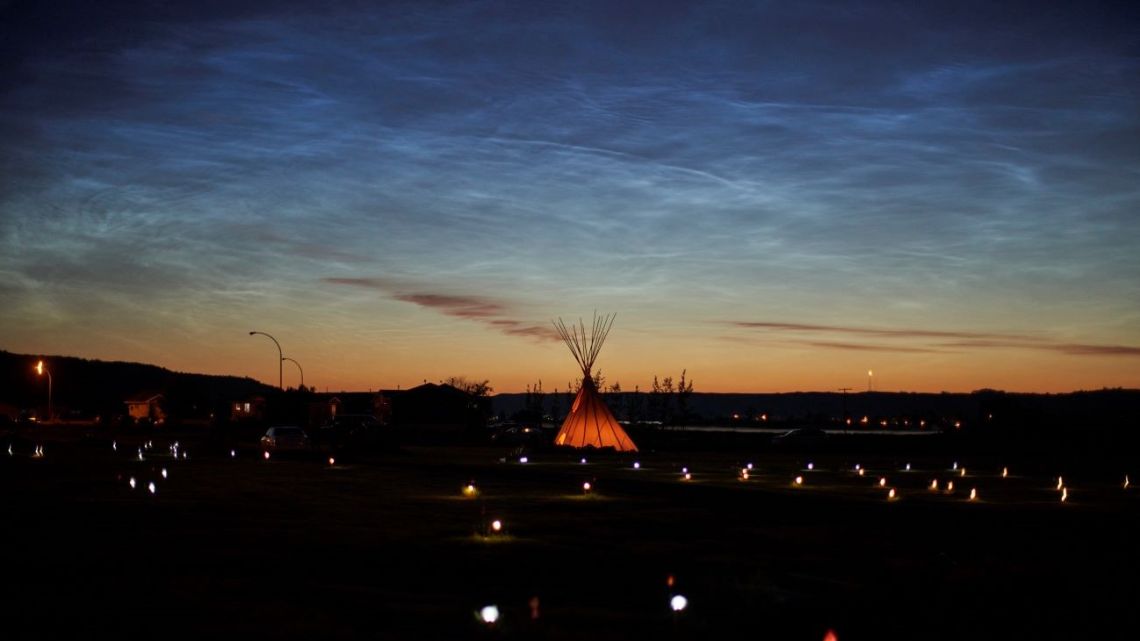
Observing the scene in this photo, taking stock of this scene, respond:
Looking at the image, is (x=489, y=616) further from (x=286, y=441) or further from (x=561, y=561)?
(x=286, y=441)

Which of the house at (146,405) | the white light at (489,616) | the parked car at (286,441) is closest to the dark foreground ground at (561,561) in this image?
the white light at (489,616)

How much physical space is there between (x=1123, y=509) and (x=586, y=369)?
37.7 metres

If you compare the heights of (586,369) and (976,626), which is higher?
(586,369)

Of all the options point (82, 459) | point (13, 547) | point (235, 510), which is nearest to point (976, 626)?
point (13, 547)

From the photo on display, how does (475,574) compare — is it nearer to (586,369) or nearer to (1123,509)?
(1123,509)

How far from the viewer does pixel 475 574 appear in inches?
550

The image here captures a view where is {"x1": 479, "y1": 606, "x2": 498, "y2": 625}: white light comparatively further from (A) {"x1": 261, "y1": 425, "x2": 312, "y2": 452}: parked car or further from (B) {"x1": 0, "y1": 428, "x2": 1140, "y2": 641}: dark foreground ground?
(A) {"x1": 261, "y1": 425, "x2": 312, "y2": 452}: parked car

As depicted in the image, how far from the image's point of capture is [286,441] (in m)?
56.4

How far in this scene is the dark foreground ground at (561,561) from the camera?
10617mm

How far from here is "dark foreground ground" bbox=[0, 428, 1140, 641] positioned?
1062 centimetres

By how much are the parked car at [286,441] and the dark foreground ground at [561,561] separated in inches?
A: 966

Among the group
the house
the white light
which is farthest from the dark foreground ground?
the house

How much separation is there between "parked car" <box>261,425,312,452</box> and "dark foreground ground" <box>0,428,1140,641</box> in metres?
24.5

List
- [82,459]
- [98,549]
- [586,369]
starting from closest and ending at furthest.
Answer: [98,549]
[82,459]
[586,369]
